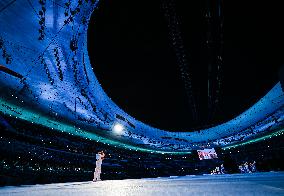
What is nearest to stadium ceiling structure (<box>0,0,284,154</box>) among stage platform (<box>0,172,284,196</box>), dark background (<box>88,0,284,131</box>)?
dark background (<box>88,0,284,131</box>)

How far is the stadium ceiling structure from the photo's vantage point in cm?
571

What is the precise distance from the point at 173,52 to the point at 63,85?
4.59m

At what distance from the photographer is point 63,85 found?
8469mm

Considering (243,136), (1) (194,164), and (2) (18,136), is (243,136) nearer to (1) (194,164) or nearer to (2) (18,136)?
(1) (194,164)

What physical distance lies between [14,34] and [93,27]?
7.51 feet

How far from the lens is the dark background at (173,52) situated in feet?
19.5

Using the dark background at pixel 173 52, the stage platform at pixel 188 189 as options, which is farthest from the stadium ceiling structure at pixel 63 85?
the stage platform at pixel 188 189

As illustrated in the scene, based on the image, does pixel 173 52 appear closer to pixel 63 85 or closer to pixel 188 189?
pixel 63 85

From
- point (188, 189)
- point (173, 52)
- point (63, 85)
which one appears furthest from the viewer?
point (63, 85)

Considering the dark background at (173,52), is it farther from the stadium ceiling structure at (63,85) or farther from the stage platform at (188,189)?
the stage platform at (188,189)

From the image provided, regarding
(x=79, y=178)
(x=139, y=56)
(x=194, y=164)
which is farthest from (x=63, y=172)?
(x=194, y=164)

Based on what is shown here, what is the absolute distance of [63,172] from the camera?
1366 cm

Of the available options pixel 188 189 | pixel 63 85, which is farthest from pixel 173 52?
pixel 188 189

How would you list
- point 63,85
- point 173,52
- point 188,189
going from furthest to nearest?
point 63,85 → point 173,52 → point 188,189
